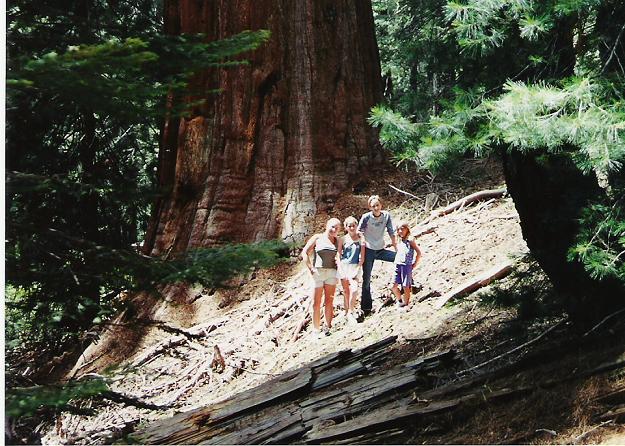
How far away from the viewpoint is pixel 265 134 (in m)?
5.71

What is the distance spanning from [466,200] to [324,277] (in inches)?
62.4

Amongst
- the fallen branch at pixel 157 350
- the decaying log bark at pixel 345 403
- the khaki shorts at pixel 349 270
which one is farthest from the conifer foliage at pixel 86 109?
the khaki shorts at pixel 349 270

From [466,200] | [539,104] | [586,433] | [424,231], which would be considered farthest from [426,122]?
[466,200]

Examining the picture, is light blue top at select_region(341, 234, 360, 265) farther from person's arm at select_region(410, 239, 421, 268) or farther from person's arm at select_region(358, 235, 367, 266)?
person's arm at select_region(410, 239, 421, 268)

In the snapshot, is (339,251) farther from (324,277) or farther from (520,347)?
(520,347)

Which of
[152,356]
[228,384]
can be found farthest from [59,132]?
[228,384]

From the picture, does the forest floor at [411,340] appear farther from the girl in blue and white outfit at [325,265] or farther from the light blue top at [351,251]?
the light blue top at [351,251]

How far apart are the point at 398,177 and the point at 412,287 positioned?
1.22 metres

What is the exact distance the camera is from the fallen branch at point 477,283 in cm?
474

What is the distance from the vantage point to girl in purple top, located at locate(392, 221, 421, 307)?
15.9 ft

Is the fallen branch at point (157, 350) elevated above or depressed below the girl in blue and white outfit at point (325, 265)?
below

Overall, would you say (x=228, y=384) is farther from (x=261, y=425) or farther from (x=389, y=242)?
(x=389, y=242)

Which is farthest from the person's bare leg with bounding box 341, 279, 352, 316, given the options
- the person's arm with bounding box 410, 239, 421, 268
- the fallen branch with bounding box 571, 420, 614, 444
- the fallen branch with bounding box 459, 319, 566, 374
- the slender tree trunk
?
the fallen branch with bounding box 571, 420, 614, 444

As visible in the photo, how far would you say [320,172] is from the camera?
5848 mm
